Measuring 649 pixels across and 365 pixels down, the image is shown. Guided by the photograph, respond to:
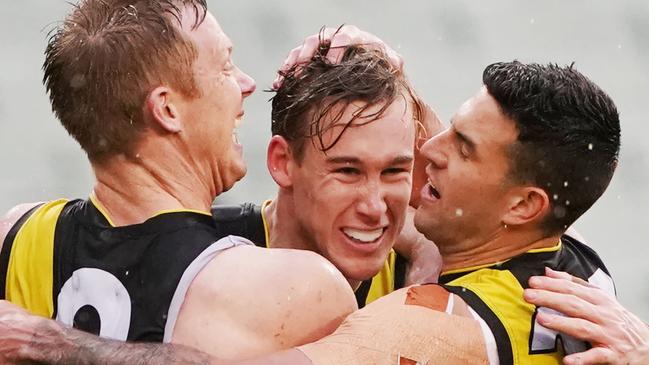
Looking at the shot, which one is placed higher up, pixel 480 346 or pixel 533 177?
pixel 533 177

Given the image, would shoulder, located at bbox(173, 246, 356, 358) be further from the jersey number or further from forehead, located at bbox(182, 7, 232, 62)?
forehead, located at bbox(182, 7, 232, 62)

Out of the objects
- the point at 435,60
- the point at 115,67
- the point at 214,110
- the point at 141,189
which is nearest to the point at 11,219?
the point at 141,189

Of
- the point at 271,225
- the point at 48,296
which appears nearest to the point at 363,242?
the point at 271,225

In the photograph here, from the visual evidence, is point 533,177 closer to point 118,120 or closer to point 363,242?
point 363,242

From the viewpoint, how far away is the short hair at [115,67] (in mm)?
3951

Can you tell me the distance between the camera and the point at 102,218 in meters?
3.92

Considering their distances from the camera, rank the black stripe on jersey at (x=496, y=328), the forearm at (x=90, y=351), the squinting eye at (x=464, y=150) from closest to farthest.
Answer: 1. the forearm at (x=90, y=351)
2. the black stripe on jersey at (x=496, y=328)
3. the squinting eye at (x=464, y=150)

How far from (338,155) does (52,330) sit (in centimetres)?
124

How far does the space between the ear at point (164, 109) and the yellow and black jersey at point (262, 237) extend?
3.19 ft

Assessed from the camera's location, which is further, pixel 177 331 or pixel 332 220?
pixel 332 220

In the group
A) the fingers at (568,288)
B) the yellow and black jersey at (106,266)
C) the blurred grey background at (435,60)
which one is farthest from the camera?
the blurred grey background at (435,60)

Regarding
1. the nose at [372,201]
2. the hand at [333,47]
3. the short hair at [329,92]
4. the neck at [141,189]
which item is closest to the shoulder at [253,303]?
the neck at [141,189]

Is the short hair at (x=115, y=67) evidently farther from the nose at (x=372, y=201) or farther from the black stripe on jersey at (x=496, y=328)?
the black stripe on jersey at (x=496, y=328)

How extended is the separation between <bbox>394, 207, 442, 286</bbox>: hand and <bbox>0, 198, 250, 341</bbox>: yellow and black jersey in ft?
3.86
